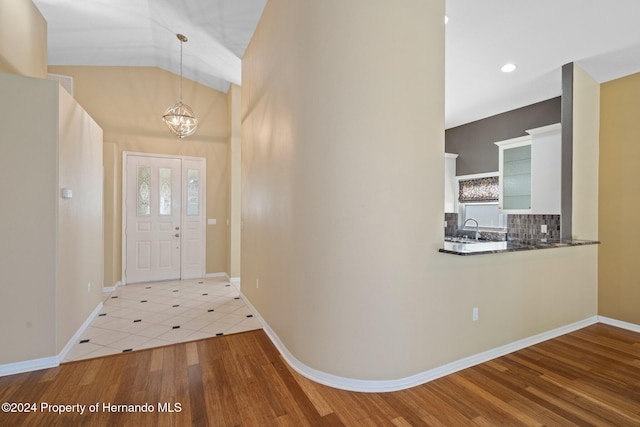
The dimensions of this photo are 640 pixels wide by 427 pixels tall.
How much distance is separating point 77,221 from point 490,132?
6238 millimetres

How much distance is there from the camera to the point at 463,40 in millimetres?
3219

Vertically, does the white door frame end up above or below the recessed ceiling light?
below

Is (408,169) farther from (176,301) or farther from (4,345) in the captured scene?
(176,301)

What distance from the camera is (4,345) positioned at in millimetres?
2500

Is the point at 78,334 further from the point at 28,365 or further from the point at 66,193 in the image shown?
the point at 66,193

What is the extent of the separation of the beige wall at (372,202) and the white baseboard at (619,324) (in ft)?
7.40

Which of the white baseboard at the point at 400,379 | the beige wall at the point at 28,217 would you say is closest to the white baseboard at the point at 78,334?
the beige wall at the point at 28,217

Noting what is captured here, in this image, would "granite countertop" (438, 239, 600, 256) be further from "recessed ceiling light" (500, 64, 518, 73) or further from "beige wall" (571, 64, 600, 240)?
"recessed ceiling light" (500, 64, 518, 73)

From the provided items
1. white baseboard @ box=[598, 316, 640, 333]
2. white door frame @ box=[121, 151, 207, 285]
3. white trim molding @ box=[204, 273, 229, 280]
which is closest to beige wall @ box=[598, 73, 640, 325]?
white baseboard @ box=[598, 316, 640, 333]

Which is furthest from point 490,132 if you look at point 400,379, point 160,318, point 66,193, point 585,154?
point 66,193

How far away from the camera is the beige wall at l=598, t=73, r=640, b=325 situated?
3.63m

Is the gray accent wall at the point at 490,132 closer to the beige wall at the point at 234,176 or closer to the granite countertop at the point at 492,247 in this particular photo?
the granite countertop at the point at 492,247

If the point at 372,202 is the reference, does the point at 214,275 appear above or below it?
below

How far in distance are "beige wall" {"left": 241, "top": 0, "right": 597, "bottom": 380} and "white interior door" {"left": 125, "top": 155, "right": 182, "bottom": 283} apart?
4126 mm
